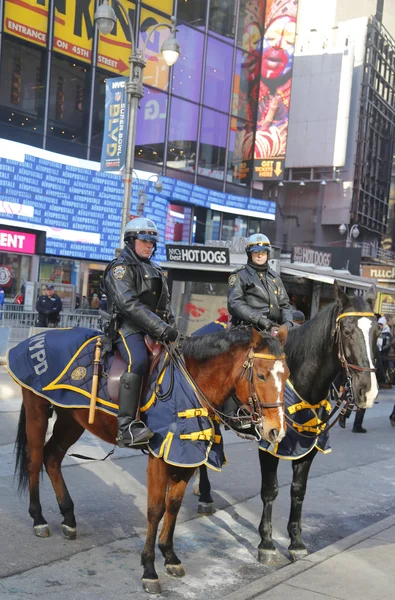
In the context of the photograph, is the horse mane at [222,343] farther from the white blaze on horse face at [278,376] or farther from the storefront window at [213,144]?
the storefront window at [213,144]

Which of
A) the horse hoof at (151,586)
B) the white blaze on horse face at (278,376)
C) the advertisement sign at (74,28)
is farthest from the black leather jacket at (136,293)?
the advertisement sign at (74,28)

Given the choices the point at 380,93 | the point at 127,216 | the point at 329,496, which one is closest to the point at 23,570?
the point at 329,496

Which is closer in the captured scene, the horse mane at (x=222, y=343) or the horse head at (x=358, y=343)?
the horse mane at (x=222, y=343)

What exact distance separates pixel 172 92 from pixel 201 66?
2.81 metres

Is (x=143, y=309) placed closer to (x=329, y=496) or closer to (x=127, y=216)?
(x=329, y=496)

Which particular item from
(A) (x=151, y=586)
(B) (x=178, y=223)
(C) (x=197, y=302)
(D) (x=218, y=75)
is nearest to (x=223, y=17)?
(D) (x=218, y=75)

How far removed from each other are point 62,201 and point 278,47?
20.6 m

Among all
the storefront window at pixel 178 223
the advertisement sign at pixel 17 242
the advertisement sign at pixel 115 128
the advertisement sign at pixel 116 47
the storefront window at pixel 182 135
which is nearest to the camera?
the advertisement sign at pixel 115 128

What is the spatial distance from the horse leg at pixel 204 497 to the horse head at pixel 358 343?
220 cm

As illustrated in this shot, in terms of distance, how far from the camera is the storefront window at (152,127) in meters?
33.1

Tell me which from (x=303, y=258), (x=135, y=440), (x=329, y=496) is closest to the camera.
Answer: (x=135, y=440)

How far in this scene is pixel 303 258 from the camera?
21859 millimetres

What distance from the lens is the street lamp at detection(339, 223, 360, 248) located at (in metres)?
46.5

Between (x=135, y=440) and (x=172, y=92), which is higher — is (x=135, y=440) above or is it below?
below
